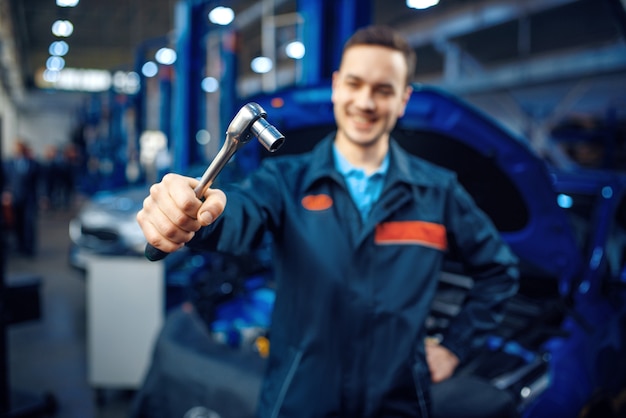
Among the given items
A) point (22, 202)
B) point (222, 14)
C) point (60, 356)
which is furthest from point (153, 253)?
point (22, 202)

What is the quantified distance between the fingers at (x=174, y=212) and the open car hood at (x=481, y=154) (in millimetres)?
937

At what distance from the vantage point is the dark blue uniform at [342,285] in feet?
4.00

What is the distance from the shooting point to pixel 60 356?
Result: 400 centimetres

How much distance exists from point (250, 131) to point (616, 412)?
253cm

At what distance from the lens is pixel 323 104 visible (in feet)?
5.92

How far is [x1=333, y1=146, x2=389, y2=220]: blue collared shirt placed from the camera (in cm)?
133

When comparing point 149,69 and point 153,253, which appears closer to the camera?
point 153,253

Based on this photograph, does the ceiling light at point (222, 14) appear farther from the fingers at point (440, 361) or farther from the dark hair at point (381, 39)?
the fingers at point (440, 361)

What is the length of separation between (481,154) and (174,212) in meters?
1.41

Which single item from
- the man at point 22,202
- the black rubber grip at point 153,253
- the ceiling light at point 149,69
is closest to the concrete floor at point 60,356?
the man at point 22,202

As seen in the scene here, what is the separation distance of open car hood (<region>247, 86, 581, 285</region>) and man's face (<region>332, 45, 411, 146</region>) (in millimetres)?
265

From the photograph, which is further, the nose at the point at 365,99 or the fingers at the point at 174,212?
the nose at the point at 365,99

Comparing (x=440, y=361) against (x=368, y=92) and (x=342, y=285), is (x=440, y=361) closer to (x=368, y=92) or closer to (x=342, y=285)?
(x=342, y=285)

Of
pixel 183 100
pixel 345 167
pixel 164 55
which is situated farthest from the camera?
pixel 164 55
